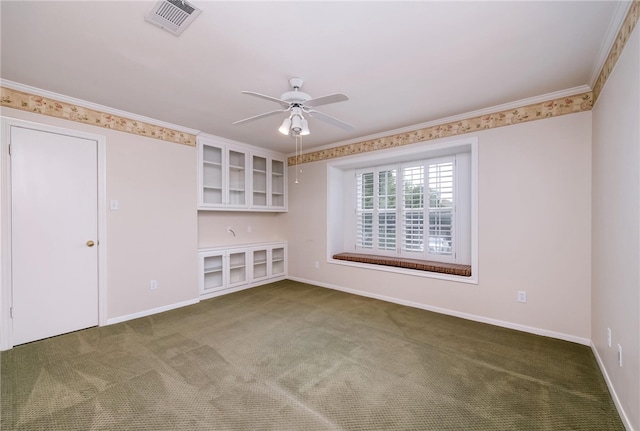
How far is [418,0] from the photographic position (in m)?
1.58

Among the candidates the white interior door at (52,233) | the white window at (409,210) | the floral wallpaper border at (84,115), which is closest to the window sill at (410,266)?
the white window at (409,210)

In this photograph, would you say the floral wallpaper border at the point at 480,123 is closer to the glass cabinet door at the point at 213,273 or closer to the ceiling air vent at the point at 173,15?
the glass cabinet door at the point at 213,273

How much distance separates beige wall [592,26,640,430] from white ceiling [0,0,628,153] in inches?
16.1

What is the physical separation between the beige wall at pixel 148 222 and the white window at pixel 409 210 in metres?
2.74

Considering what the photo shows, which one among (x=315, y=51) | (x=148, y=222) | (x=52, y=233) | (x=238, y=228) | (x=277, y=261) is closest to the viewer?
(x=315, y=51)

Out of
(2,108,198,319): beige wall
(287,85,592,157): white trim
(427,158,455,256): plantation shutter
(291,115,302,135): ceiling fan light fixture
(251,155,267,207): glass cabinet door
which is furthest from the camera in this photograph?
(251,155,267,207): glass cabinet door

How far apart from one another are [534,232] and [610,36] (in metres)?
1.76

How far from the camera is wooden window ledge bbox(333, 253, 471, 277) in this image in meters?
3.45

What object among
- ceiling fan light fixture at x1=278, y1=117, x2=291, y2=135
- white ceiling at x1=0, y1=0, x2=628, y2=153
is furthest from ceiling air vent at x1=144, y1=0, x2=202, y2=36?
ceiling fan light fixture at x1=278, y1=117, x2=291, y2=135

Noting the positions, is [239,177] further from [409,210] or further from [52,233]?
[409,210]

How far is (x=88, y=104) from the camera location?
9.92 feet

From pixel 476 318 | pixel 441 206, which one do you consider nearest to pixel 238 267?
pixel 441 206

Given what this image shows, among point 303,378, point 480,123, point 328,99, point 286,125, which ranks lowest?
point 303,378

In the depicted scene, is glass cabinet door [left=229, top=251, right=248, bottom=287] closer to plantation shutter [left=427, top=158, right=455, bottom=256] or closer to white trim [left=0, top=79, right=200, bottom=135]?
white trim [left=0, top=79, right=200, bottom=135]
